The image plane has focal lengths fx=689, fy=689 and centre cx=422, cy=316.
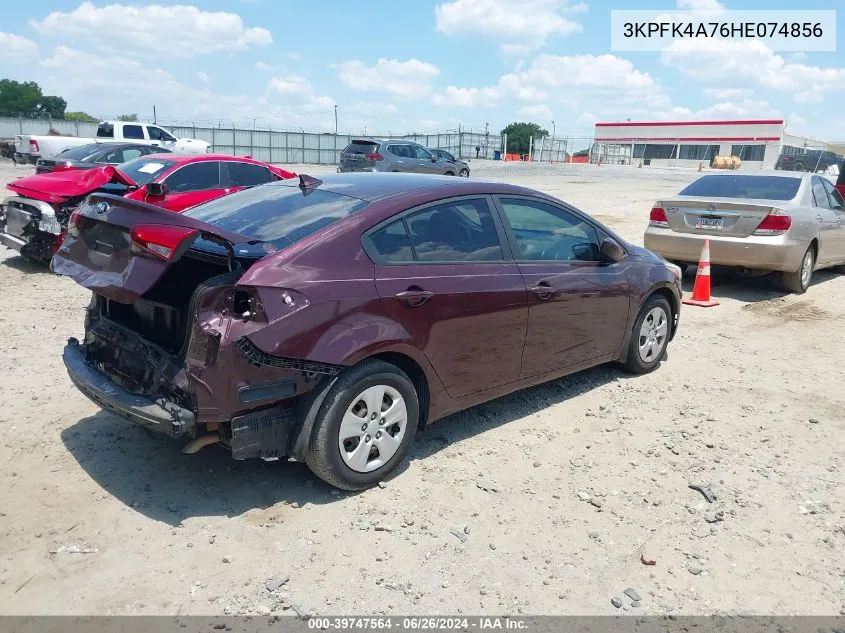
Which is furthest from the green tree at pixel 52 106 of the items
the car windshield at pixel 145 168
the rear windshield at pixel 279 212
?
the rear windshield at pixel 279 212

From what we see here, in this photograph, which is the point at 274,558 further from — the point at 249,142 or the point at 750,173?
the point at 249,142

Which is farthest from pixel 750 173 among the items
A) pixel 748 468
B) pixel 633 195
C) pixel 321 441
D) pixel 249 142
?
pixel 249 142

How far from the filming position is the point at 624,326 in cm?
548

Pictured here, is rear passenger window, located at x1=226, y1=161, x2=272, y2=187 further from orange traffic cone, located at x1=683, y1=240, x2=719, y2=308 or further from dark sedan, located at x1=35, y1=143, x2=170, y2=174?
orange traffic cone, located at x1=683, y1=240, x2=719, y2=308

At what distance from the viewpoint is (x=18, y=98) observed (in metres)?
96.6

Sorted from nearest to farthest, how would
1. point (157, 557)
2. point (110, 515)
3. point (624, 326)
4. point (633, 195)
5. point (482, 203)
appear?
point (157, 557) → point (110, 515) → point (482, 203) → point (624, 326) → point (633, 195)

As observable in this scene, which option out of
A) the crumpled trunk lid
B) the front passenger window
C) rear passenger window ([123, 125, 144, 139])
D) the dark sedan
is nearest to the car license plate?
the front passenger window

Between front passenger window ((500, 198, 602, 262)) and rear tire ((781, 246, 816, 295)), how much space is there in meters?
5.21

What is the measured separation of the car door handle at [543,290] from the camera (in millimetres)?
4559

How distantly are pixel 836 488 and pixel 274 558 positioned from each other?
10.7 ft

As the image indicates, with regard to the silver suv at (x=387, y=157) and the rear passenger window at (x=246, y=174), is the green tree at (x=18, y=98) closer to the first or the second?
the silver suv at (x=387, y=157)

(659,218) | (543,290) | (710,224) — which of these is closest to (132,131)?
(659,218)

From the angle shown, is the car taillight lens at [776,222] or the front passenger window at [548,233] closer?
the front passenger window at [548,233]

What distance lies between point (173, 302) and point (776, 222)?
7.52 m
